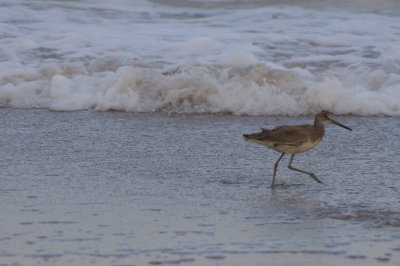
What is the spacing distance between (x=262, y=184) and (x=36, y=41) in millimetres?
6444

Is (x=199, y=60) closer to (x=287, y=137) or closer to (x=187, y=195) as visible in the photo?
(x=287, y=137)

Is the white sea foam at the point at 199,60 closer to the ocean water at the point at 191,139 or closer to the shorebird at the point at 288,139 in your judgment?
the ocean water at the point at 191,139

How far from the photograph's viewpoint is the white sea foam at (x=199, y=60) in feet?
25.7

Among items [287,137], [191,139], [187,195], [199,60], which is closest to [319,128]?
[287,137]

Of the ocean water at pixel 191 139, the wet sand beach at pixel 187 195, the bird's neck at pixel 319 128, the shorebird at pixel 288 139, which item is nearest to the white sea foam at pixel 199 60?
the ocean water at pixel 191 139

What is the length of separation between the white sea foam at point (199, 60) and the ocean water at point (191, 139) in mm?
26

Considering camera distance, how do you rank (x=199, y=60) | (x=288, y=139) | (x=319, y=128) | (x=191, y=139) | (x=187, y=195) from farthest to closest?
(x=199, y=60)
(x=191, y=139)
(x=319, y=128)
(x=288, y=139)
(x=187, y=195)

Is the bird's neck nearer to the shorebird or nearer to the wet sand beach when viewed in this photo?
the shorebird

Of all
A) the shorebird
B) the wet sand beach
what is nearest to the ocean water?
the wet sand beach

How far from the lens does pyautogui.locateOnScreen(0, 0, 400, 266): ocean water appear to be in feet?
12.0

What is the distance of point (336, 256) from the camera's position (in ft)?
11.3

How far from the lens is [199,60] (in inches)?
373

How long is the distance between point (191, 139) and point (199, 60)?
10.7 feet

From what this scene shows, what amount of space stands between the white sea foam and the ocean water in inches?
1.0
